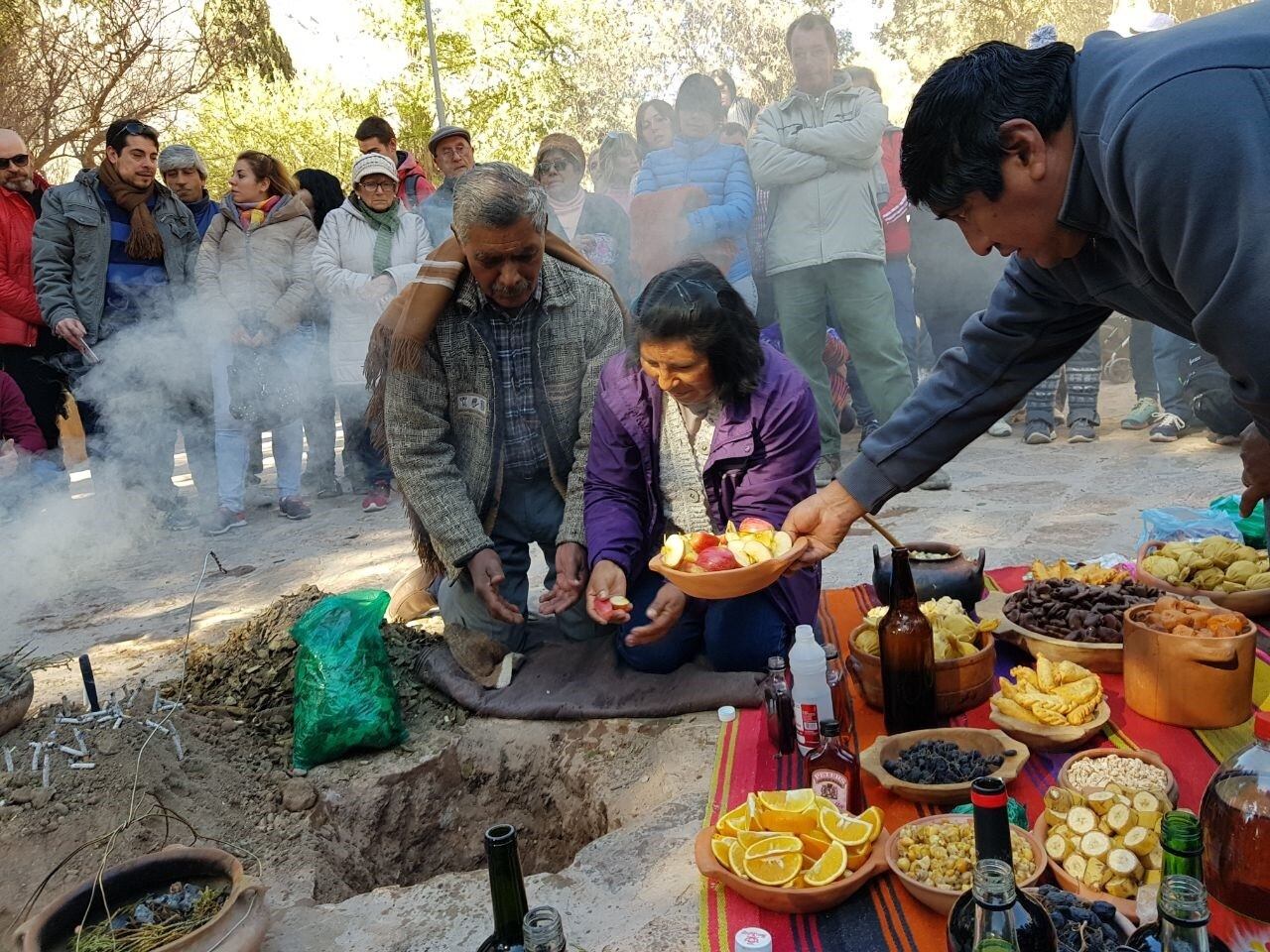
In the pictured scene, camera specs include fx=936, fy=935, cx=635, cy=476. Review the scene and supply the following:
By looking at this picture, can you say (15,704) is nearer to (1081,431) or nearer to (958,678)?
(958,678)

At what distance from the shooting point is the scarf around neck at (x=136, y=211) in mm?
6117

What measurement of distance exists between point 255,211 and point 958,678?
5.88 metres

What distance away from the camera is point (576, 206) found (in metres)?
6.47

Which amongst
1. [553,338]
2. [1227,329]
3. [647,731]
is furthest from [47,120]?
[1227,329]

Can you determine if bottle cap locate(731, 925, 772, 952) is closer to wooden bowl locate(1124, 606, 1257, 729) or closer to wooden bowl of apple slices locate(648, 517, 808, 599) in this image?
wooden bowl of apple slices locate(648, 517, 808, 599)

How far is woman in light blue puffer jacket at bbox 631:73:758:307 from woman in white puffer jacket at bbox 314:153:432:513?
5.24 ft

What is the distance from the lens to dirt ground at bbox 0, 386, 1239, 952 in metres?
2.50

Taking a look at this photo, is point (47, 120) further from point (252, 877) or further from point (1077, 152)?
point (1077, 152)

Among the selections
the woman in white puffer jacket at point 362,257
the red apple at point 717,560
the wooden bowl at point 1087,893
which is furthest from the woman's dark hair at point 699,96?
the wooden bowl at point 1087,893

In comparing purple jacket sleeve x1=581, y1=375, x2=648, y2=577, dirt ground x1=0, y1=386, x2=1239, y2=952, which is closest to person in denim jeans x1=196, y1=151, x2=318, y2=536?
dirt ground x1=0, y1=386, x2=1239, y2=952

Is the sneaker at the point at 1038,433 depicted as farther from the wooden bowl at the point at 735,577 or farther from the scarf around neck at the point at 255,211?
the scarf around neck at the point at 255,211

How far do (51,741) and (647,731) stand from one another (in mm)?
1972

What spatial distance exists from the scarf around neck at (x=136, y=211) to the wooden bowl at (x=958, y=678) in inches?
224

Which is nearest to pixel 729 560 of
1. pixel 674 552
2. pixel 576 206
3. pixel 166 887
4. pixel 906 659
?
pixel 674 552
